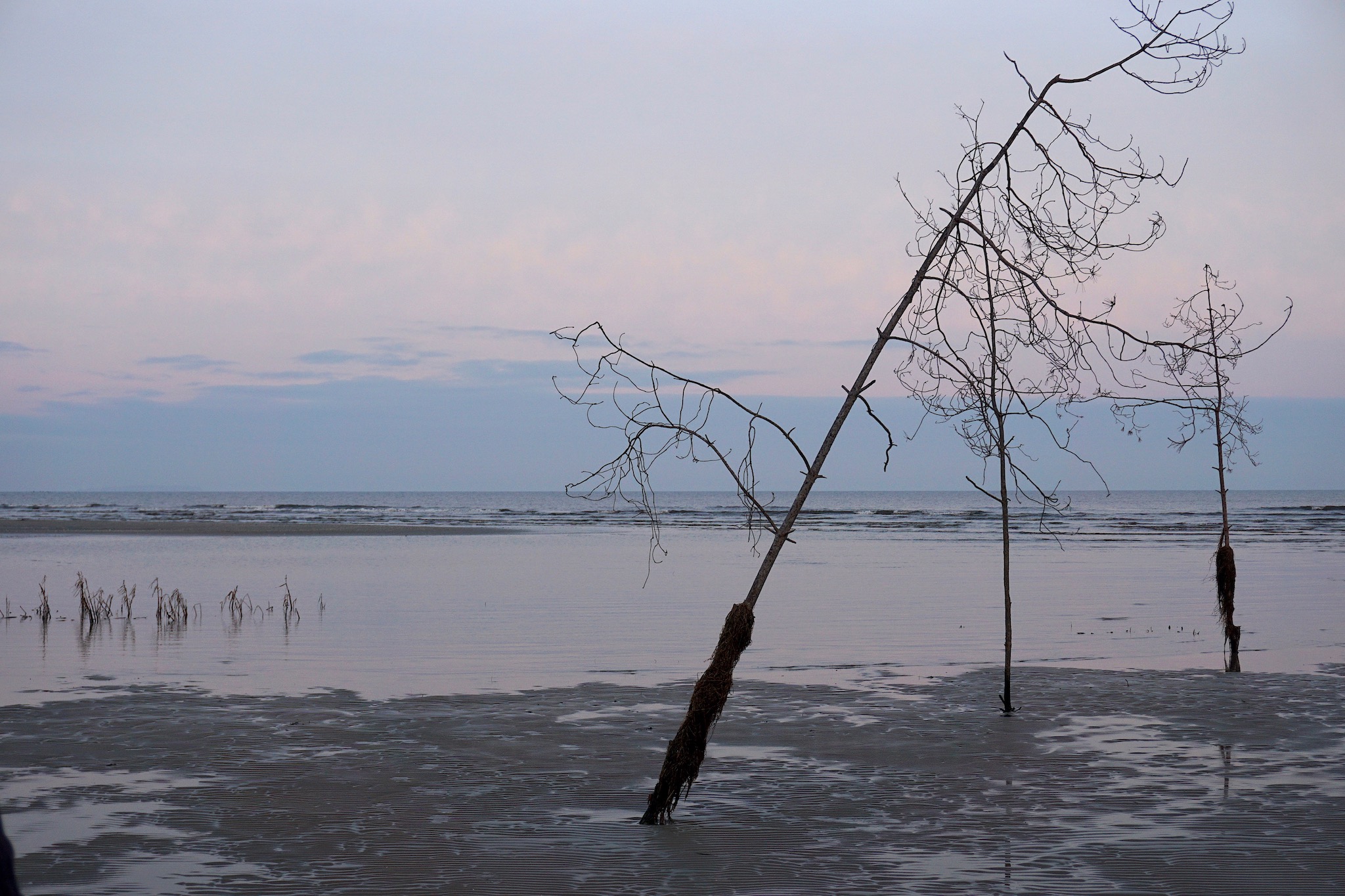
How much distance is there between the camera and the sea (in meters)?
13.3

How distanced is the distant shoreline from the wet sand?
39486 millimetres

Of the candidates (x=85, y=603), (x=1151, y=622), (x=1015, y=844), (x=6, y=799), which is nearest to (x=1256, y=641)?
(x=1151, y=622)

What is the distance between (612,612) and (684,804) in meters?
11.8

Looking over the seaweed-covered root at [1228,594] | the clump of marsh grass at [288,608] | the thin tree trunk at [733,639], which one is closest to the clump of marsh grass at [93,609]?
the clump of marsh grass at [288,608]

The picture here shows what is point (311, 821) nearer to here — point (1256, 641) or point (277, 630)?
point (277, 630)

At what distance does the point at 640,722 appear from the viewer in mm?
10289

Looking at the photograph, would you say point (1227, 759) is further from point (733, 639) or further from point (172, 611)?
point (172, 611)

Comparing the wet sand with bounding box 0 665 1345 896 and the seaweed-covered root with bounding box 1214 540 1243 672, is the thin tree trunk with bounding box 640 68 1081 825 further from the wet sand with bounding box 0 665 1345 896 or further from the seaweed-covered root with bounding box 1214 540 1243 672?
Answer: the seaweed-covered root with bounding box 1214 540 1243 672

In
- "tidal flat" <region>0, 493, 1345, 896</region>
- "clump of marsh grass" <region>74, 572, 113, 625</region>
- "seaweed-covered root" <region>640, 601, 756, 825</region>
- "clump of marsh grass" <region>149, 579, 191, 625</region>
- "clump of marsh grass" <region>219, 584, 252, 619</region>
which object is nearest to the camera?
"tidal flat" <region>0, 493, 1345, 896</region>

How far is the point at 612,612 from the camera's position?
1922 cm

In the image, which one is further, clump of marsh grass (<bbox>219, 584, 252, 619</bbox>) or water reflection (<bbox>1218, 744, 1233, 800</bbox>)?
clump of marsh grass (<bbox>219, 584, 252, 619</bbox>)

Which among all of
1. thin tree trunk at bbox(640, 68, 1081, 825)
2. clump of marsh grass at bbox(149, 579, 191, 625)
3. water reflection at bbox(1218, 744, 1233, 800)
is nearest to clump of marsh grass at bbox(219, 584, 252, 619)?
clump of marsh grass at bbox(149, 579, 191, 625)

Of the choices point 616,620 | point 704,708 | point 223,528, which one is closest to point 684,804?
point 704,708

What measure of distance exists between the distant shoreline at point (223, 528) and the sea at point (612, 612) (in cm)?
738
